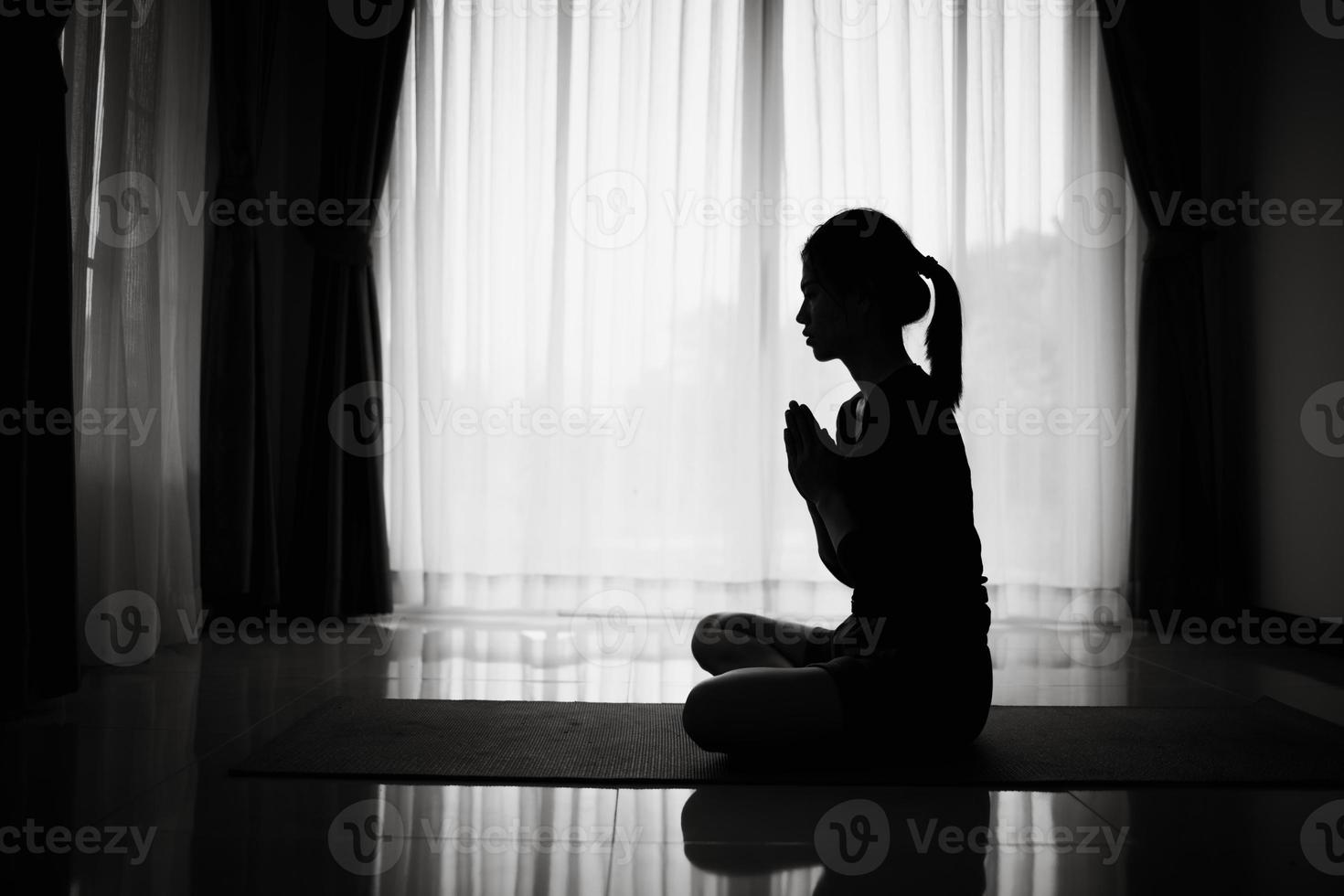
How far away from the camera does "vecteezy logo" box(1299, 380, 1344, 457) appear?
326 cm

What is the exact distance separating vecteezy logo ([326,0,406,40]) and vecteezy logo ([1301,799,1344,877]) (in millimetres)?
3647

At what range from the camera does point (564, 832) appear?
4.63 feet

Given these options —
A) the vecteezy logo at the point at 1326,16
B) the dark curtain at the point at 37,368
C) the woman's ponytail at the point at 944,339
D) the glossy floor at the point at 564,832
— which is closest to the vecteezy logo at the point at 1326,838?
the glossy floor at the point at 564,832

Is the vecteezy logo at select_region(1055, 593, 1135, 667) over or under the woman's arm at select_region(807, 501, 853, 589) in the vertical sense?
under

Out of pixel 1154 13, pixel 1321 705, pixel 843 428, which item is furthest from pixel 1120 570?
pixel 843 428

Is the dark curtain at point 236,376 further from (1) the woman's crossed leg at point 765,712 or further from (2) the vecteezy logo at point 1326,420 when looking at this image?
(2) the vecteezy logo at point 1326,420

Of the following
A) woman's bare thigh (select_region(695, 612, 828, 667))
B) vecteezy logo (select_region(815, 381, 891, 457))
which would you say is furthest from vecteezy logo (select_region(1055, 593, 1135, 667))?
vecteezy logo (select_region(815, 381, 891, 457))

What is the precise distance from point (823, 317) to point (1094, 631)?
2254mm

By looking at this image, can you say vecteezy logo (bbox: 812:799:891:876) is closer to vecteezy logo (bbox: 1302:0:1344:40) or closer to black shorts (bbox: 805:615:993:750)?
black shorts (bbox: 805:615:993:750)

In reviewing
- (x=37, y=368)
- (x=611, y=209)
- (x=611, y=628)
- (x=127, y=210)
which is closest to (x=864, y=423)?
(x=37, y=368)

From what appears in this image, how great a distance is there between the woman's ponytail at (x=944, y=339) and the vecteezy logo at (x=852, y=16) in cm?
243

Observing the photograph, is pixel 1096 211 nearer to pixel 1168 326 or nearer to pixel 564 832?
pixel 1168 326

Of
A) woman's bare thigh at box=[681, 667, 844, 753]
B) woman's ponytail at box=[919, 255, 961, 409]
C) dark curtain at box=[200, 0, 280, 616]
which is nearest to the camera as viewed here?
woman's bare thigh at box=[681, 667, 844, 753]

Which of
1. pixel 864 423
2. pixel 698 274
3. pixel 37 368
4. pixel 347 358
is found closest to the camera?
pixel 864 423
